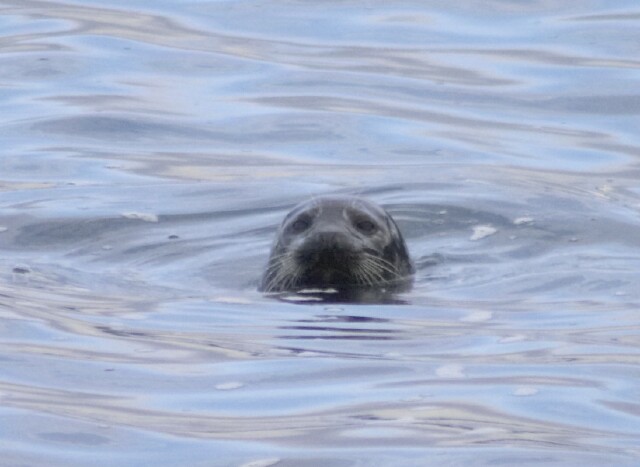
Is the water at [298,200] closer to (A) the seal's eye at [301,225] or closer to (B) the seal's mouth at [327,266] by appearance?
(B) the seal's mouth at [327,266]

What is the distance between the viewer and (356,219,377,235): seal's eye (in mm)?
9875

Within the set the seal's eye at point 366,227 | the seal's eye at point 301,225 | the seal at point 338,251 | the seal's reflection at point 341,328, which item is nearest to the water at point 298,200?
the seal's reflection at point 341,328

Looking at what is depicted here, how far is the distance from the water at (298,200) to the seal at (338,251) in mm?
266

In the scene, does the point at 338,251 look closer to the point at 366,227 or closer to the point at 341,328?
the point at 366,227

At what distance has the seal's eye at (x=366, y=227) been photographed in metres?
9.88

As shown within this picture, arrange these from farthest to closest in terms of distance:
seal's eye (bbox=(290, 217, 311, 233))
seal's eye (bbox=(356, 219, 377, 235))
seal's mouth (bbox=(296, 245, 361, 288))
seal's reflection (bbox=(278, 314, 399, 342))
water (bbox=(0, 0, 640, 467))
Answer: seal's eye (bbox=(356, 219, 377, 235))
seal's eye (bbox=(290, 217, 311, 233))
seal's mouth (bbox=(296, 245, 361, 288))
seal's reflection (bbox=(278, 314, 399, 342))
water (bbox=(0, 0, 640, 467))

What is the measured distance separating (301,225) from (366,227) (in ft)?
1.22

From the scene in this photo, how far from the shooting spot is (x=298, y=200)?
1294 centimetres

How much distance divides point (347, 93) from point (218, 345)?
10.2 metres

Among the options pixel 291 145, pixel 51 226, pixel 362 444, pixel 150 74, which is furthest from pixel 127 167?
pixel 362 444

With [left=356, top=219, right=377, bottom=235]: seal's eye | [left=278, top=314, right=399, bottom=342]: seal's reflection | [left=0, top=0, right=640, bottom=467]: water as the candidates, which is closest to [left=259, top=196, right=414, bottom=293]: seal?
[left=356, top=219, right=377, bottom=235]: seal's eye

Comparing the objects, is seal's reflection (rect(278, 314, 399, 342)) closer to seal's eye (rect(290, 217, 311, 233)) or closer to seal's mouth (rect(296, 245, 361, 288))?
seal's mouth (rect(296, 245, 361, 288))

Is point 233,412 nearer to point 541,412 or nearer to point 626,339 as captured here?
point 541,412

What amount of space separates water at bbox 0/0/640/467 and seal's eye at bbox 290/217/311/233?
0.57 metres
